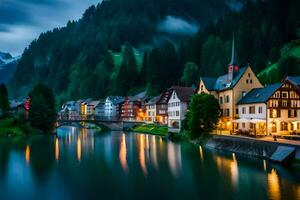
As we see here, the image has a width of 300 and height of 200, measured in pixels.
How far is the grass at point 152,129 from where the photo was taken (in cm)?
10081

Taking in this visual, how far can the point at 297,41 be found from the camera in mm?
114125

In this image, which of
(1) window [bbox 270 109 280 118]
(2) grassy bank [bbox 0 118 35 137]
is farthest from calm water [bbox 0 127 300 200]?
(2) grassy bank [bbox 0 118 35 137]

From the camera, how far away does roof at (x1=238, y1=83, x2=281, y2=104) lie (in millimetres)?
62344

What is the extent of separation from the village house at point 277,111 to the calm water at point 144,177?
1309 centimetres

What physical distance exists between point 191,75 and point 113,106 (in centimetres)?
4856

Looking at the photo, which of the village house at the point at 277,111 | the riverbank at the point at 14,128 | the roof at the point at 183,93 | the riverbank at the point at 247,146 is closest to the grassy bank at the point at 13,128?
the riverbank at the point at 14,128

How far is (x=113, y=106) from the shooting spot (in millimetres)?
173375

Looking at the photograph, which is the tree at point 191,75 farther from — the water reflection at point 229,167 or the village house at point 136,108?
the water reflection at point 229,167

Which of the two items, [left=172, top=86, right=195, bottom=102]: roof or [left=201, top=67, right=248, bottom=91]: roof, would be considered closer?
[left=201, top=67, right=248, bottom=91]: roof

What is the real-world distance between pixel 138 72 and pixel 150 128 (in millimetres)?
86968

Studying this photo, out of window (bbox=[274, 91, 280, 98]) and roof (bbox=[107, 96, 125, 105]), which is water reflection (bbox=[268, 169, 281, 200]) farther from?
roof (bbox=[107, 96, 125, 105])

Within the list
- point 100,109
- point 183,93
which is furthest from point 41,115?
point 100,109

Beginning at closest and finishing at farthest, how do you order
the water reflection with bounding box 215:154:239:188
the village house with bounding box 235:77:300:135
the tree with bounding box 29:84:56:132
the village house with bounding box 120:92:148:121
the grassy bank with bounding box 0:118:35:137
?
the water reflection with bounding box 215:154:239:188, the village house with bounding box 235:77:300:135, the grassy bank with bounding box 0:118:35:137, the tree with bounding box 29:84:56:132, the village house with bounding box 120:92:148:121

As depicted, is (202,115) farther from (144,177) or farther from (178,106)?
(144,177)
